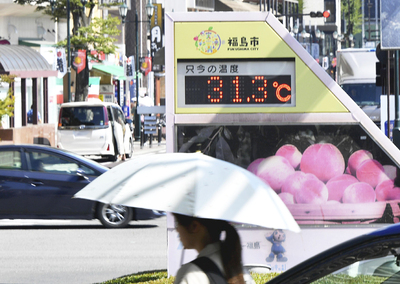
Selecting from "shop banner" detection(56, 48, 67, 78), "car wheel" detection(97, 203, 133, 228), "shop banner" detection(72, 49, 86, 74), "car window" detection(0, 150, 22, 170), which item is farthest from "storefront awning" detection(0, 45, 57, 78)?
"car wheel" detection(97, 203, 133, 228)

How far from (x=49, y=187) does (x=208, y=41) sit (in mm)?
6716

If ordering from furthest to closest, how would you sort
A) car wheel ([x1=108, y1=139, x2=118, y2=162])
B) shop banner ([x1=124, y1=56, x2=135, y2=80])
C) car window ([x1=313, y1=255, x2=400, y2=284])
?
shop banner ([x1=124, y1=56, x2=135, y2=80])
car wheel ([x1=108, y1=139, x2=118, y2=162])
car window ([x1=313, y1=255, x2=400, y2=284])

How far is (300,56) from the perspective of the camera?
6305mm

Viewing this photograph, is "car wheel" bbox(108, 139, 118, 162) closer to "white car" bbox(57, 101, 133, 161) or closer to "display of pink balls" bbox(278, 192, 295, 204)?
"white car" bbox(57, 101, 133, 161)

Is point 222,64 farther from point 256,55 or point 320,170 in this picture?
point 320,170

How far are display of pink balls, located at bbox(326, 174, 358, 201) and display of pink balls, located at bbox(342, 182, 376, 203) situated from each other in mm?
32

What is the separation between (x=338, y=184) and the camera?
6.43m

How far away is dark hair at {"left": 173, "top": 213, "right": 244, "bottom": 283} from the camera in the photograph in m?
3.20

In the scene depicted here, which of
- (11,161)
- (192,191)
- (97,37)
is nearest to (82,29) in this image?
(97,37)

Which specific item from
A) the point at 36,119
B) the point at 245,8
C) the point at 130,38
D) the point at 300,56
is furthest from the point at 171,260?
the point at 245,8

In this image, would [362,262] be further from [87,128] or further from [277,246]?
[87,128]

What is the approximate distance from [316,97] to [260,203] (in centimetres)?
314

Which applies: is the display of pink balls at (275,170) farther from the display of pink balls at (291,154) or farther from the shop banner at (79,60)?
the shop banner at (79,60)

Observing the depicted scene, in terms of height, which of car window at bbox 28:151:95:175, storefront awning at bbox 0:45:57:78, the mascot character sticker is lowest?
the mascot character sticker
